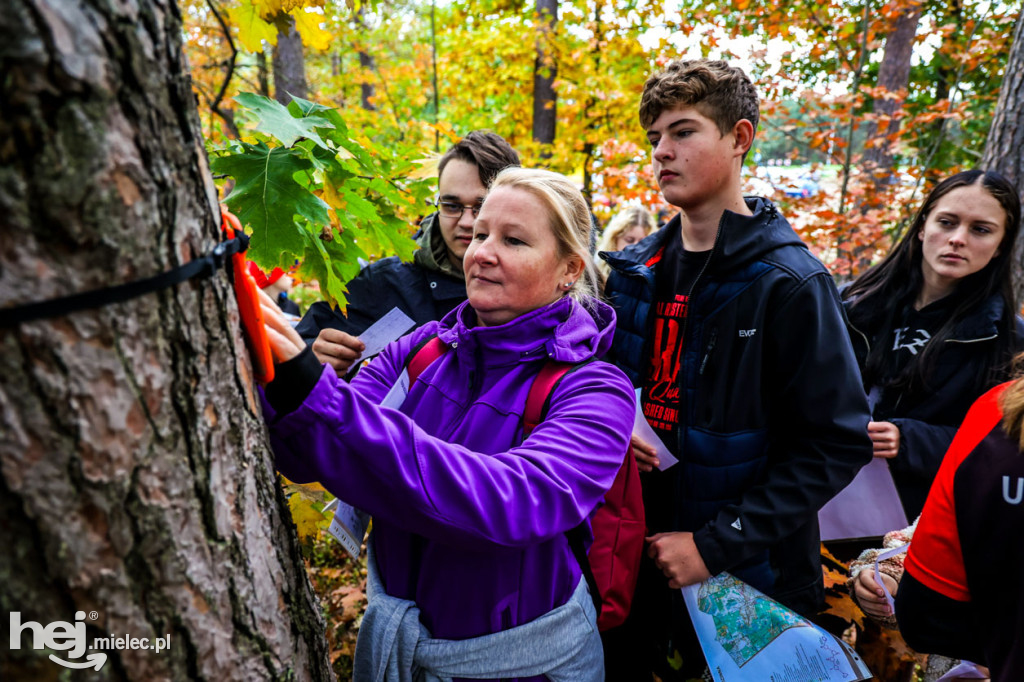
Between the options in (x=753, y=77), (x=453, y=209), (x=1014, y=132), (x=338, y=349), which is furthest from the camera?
(x=753, y=77)

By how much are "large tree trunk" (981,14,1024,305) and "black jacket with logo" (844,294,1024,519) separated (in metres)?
1.90

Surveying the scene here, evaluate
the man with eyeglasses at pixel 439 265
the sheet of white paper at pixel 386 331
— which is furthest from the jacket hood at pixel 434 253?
the sheet of white paper at pixel 386 331

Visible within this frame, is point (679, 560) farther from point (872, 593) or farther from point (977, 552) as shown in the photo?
point (977, 552)

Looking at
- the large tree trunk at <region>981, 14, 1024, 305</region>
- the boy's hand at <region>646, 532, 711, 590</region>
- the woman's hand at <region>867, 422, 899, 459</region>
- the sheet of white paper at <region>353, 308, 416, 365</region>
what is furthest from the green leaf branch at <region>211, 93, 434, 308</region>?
the large tree trunk at <region>981, 14, 1024, 305</region>

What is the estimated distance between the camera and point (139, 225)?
2.49 ft

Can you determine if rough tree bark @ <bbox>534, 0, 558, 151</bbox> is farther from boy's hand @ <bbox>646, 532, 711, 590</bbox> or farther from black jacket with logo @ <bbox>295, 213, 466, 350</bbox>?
boy's hand @ <bbox>646, 532, 711, 590</bbox>

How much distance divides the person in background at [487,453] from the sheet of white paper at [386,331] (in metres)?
0.47

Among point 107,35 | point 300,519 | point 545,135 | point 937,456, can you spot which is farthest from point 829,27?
point 107,35

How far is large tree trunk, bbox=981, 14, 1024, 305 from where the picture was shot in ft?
13.0

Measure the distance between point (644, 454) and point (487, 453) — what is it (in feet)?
2.89

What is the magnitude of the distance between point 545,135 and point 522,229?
7.13m

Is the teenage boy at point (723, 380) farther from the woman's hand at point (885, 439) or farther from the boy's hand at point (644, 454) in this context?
the woman's hand at point (885, 439)

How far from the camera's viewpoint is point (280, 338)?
990 mm

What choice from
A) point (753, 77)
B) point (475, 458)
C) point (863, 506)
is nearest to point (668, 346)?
point (863, 506)
